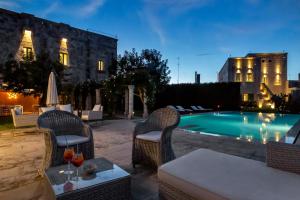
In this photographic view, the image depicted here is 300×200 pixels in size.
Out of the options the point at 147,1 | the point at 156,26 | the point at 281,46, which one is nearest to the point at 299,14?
the point at 281,46

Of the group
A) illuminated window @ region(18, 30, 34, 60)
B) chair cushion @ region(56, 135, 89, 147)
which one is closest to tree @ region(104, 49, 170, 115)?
illuminated window @ region(18, 30, 34, 60)

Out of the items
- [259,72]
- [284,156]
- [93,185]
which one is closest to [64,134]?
[93,185]

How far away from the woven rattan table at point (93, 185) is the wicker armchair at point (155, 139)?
→ 1.08m

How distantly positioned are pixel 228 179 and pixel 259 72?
91.2 feet

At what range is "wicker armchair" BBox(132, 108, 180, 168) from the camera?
3240mm

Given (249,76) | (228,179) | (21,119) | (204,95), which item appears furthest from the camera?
(249,76)

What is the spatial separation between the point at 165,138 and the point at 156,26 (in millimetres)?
15563

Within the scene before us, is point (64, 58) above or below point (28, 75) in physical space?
above

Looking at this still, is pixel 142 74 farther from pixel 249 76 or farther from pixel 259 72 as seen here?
pixel 259 72

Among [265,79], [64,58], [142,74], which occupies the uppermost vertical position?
[64,58]

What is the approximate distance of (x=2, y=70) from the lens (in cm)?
1108

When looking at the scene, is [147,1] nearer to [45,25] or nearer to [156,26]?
[156,26]

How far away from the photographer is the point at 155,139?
3.30 meters

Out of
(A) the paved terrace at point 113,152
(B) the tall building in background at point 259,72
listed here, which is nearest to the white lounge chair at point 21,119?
(A) the paved terrace at point 113,152
